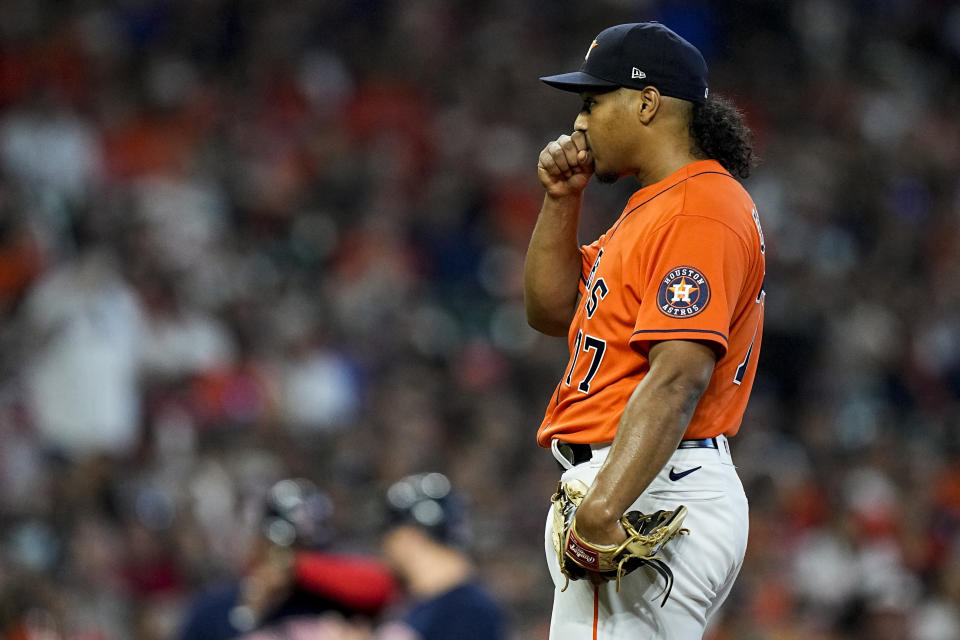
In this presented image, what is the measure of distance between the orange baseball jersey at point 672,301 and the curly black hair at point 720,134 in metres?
0.07

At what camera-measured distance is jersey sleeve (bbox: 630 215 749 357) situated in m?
2.84

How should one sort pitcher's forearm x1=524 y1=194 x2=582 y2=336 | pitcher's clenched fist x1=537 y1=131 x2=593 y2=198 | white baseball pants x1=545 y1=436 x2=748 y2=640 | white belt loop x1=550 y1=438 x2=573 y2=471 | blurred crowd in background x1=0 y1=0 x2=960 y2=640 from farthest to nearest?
blurred crowd in background x1=0 y1=0 x2=960 y2=640 → pitcher's forearm x1=524 y1=194 x2=582 y2=336 → pitcher's clenched fist x1=537 y1=131 x2=593 y2=198 → white belt loop x1=550 y1=438 x2=573 y2=471 → white baseball pants x1=545 y1=436 x2=748 y2=640

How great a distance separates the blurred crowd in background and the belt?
4.22m

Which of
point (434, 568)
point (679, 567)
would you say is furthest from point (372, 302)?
point (679, 567)

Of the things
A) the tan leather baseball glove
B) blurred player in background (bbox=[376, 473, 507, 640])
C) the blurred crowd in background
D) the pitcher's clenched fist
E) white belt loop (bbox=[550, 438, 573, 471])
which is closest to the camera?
the tan leather baseball glove

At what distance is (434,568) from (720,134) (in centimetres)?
273

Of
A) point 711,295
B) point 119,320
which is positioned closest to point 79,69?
point 119,320

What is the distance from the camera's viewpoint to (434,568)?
5.40 m

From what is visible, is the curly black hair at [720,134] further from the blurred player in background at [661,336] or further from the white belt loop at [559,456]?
the white belt loop at [559,456]

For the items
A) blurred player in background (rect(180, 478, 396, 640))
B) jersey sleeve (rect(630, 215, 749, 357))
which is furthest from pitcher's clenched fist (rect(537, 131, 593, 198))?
blurred player in background (rect(180, 478, 396, 640))

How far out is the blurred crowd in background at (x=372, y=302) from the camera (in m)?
8.41

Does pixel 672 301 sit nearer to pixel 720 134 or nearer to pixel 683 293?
pixel 683 293

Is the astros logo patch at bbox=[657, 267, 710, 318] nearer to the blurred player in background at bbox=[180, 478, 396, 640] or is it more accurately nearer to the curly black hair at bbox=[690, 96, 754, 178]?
the curly black hair at bbox=[690, 96, 754, 178]

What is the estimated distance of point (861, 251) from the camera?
12.2 metres
